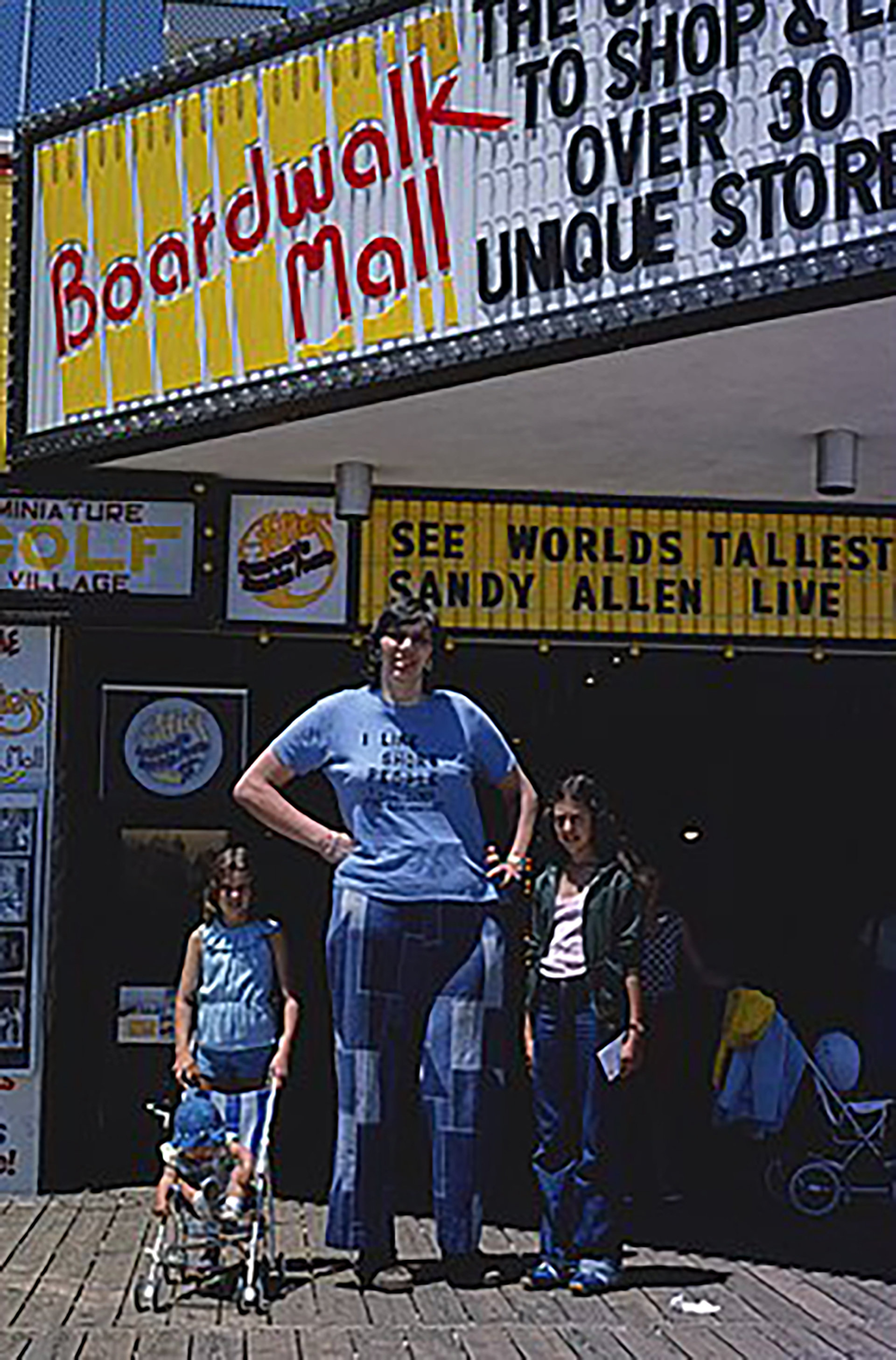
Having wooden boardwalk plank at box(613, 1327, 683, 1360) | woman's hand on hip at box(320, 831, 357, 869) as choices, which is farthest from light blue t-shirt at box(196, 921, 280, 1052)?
wooden boardwalk plank at box(613, 1327, 683, 1360)

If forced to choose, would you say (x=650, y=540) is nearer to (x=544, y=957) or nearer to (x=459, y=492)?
(x=459, y=492)

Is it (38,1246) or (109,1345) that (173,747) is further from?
(109,1345)

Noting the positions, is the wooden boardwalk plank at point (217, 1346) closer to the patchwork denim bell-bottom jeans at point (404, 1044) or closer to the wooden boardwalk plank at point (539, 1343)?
the patchwork denim bell-bottom jeans at point (404, 1044)

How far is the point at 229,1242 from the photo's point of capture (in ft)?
27.0

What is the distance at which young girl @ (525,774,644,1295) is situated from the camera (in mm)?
8477

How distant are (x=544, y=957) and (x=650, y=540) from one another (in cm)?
277

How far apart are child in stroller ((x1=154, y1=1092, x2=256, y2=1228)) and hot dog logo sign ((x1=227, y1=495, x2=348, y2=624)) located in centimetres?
297

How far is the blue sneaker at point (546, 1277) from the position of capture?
8.52 meters

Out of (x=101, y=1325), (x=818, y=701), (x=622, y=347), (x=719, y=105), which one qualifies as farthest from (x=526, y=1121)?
(x=719, y=105)

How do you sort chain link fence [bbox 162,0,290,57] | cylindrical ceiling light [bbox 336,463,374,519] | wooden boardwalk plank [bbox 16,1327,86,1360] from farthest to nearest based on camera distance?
chain link fence [bbox 162,0,290,57] → cylindrical ceiling light [bbox 336,463,374,519] → wooden boardwalk plank [bbox 16,1327,86,1360]

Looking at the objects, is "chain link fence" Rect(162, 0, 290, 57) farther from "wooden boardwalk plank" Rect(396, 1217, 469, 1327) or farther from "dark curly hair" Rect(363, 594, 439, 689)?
"wooden boardwalk plank" Rect(396, 1217, 469, 1327)

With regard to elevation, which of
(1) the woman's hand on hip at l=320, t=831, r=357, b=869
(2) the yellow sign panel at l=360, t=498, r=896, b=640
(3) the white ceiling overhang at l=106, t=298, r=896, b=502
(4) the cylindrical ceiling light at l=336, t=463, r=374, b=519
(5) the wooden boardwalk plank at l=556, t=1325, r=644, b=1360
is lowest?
(5) the wooden boardwalk plank at l=556, t=1325, r=644, b=1360

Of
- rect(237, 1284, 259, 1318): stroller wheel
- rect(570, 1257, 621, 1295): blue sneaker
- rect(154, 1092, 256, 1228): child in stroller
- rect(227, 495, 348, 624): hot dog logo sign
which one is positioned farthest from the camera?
rect(227, 495, 348, 624): hot dog logo sign

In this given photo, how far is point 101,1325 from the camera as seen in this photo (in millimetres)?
7883
